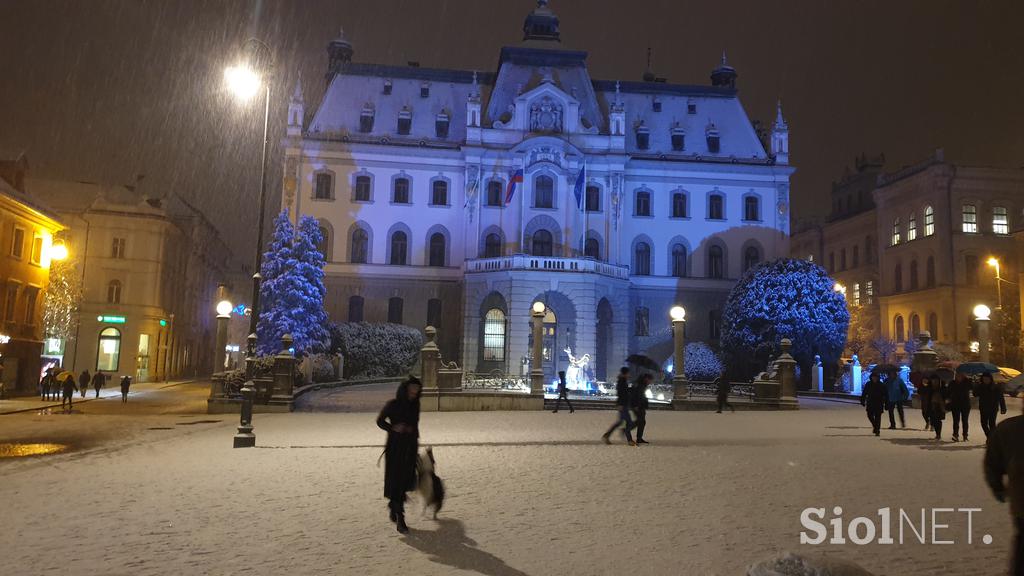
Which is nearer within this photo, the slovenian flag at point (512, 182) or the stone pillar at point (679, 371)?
the stone pillar at point (679, 371)

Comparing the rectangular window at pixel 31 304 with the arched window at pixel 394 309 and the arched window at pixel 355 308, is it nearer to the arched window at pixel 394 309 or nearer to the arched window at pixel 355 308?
the arched window at pixel 355 308

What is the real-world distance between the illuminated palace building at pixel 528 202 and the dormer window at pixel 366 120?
0.11 m

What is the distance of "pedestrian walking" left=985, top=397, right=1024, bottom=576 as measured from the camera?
5.45 meters

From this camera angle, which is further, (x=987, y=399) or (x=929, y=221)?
(x=929, y=221)

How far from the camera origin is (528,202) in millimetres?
51562

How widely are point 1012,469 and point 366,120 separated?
5319cm

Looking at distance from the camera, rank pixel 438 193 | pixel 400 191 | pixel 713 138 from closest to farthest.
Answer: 1. pixel 400 191
2. pixel 438 193
3. pixel 713 138

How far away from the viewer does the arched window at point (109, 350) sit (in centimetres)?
5106

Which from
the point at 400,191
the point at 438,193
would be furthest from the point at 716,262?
the point at 400,191


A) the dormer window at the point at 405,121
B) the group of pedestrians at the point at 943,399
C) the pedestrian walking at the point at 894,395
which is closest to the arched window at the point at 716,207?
the dormer window at the point at 405,121

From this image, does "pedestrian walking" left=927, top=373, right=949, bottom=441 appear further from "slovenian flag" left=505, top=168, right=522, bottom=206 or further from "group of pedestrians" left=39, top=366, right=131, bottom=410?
"slovenian flag" left=505, top=168, right=522, bottom=206

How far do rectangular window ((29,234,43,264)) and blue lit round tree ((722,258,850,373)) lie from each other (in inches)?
1505

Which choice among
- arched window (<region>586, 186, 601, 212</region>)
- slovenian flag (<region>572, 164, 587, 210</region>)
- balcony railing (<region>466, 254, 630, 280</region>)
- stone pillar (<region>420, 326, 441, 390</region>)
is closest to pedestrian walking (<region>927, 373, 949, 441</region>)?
stone pillar (<region>420, 326, 441, 390</region>)

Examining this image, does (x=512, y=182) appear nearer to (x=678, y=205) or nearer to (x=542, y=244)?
(x=542, y=244)
